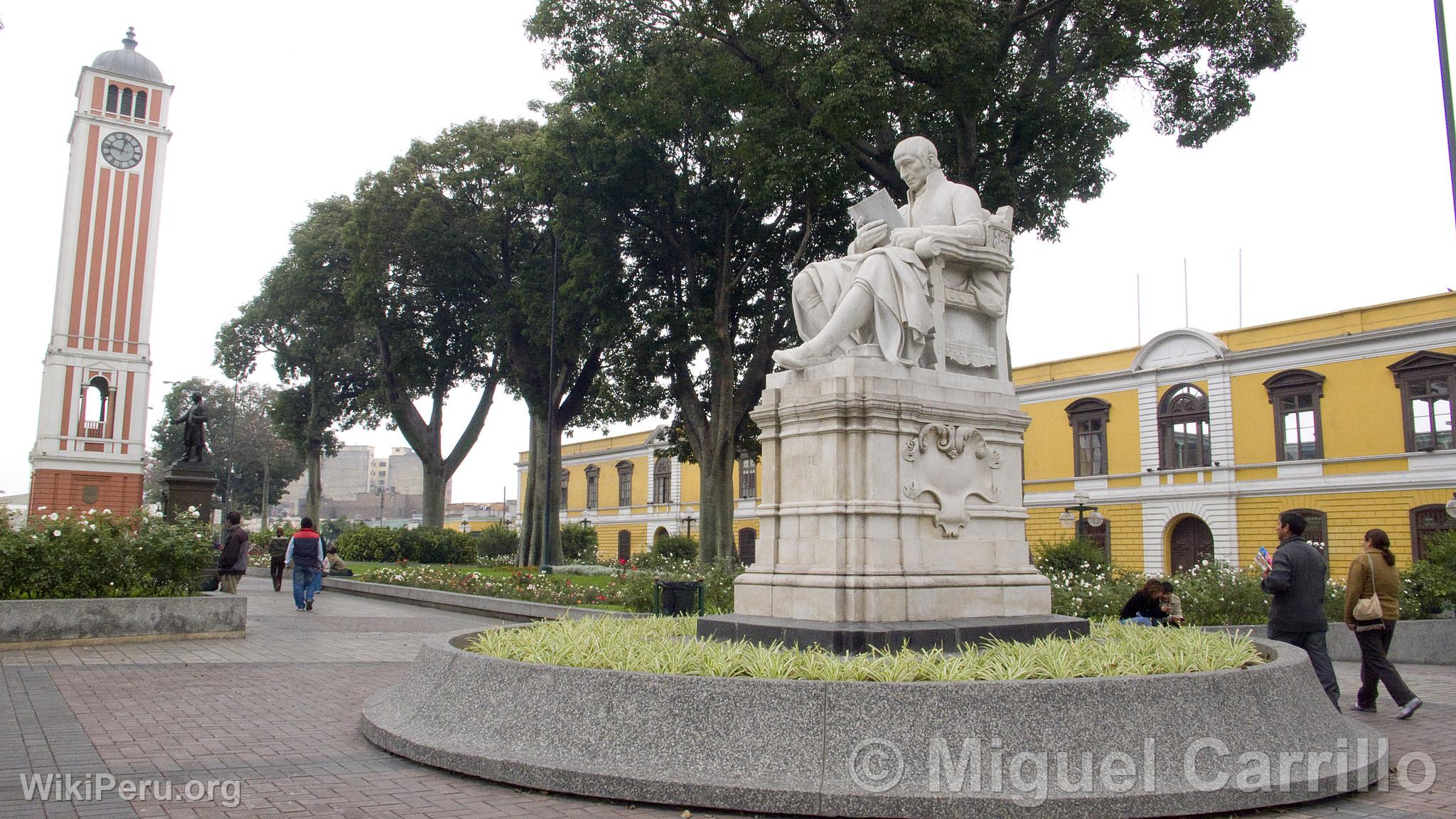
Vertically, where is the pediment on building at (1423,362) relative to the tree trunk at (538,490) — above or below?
above

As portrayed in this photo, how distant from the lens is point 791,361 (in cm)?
741

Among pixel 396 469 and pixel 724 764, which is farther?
pixel 396 469

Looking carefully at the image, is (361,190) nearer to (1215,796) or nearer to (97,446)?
(97,446)

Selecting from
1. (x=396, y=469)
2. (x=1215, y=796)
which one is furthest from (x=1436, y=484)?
(x=396, y=469)

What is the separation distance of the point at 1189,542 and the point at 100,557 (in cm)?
3310

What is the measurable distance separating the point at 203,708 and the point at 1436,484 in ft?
106

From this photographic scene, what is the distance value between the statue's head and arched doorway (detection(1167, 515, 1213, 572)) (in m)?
30.1

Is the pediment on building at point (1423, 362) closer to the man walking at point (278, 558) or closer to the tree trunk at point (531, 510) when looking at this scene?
the tree trunk at point (531, 510)

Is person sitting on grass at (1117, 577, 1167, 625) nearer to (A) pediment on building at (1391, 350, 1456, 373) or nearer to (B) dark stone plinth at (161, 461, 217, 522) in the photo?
(B) dark stone plinth at (161, 461, 217, 522)

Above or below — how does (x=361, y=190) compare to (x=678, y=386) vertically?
above

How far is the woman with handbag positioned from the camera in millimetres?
7879

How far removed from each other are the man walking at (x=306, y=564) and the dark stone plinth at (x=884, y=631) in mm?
11976

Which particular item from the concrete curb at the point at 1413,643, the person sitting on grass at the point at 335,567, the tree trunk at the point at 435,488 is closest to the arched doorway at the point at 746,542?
the tree trunk at the point at 435,488

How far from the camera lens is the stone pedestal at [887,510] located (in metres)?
6.78
